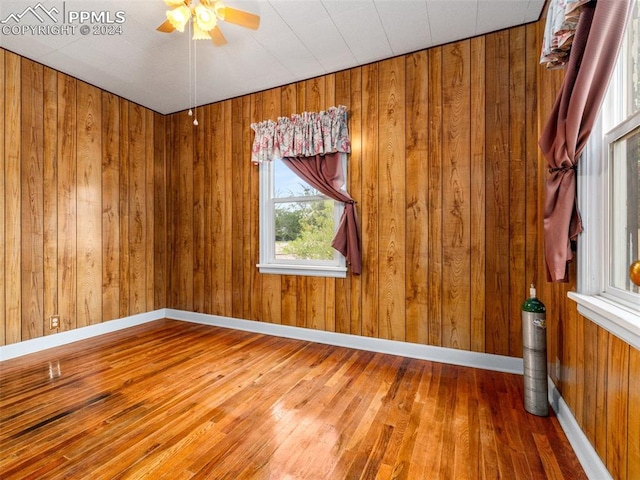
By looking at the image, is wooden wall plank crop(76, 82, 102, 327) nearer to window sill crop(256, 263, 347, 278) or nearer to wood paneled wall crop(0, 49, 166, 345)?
wood paneled wall crop(0, 49, 166, 345)

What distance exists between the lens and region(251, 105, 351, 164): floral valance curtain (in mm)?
3004

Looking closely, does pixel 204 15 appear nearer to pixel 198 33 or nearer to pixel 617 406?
pixel 198 33

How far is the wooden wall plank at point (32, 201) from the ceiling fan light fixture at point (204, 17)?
2163mm

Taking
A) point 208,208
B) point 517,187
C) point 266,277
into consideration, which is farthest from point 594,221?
point 208,208

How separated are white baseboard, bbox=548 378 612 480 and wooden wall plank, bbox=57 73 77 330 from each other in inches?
168

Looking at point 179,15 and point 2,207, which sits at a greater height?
point 179,15

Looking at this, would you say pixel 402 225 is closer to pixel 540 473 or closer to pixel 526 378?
pixel 526 378

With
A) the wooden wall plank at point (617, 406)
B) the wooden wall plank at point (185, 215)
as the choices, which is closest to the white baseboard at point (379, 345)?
the wooden wall plank at point (185, 215)

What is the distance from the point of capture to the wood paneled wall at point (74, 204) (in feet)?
9.15

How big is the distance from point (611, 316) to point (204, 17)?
103 inches

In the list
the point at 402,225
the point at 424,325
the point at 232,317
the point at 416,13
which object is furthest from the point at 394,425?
the point at 416,13

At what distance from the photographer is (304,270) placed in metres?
3.26

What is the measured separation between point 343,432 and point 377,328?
130 centimetres

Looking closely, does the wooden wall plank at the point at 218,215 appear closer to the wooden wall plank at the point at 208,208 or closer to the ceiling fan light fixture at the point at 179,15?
the wooden wall plank at the point at 208,208
